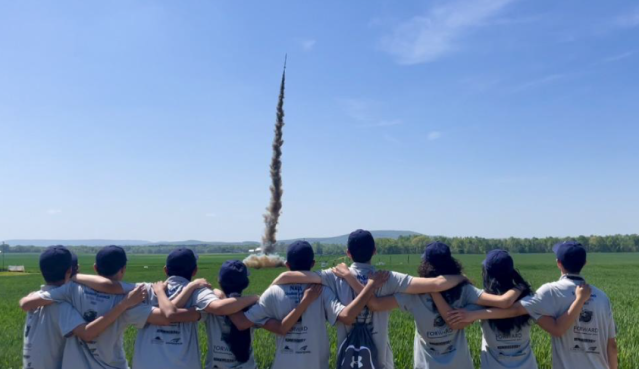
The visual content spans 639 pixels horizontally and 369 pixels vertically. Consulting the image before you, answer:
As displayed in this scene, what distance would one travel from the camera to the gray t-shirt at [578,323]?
470 cm

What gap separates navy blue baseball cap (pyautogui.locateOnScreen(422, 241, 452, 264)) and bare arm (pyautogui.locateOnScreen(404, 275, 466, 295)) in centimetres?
16

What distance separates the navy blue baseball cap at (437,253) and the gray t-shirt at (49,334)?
132 inches

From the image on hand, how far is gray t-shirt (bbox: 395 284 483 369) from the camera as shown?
473cm

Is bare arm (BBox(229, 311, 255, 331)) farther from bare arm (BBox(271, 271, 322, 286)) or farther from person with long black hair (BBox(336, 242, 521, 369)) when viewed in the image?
person with long black hair (BBox(336, 242, 521, 369))

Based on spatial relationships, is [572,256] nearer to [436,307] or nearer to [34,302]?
[436,307]

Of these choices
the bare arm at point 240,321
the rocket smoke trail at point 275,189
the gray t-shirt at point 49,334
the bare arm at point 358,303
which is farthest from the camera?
the rocket smoke trail at point 275,189

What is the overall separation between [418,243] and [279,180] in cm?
9755

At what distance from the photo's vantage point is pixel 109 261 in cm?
480

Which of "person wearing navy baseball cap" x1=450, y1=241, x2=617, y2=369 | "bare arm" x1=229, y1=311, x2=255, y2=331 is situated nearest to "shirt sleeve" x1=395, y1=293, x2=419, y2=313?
"person wearing navy baseball cap" x1=450, y1=241, x2=617, y2=369

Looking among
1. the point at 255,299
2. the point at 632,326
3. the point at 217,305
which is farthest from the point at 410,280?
the point at 632,326

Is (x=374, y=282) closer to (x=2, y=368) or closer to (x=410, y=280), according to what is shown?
(x=410, y=280)

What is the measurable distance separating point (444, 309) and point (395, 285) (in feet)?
1.64

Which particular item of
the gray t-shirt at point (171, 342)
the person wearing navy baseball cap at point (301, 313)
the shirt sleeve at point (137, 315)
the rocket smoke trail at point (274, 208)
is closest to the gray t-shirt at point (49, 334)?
the shirt sleeve at point (137, 315)

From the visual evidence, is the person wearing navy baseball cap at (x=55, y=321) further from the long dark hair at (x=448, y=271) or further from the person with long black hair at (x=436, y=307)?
the long dark hair at (x=448, y=271)
